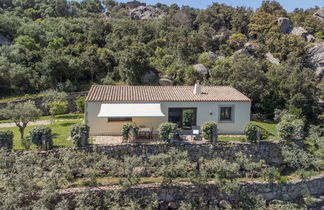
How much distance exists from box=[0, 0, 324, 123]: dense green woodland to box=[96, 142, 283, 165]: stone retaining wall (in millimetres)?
14360

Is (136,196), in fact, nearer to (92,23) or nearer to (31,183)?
(31,183)

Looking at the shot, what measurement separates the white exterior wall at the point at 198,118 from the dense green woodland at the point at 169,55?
35.7ft

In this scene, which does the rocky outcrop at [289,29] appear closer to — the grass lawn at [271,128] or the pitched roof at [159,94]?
the grass lawn at [271,128]

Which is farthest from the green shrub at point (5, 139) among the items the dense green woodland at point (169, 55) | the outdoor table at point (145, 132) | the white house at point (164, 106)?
the dense green woodland at point (169, 55)

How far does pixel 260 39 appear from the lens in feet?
213

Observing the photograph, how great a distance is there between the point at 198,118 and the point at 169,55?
29429 millimetres

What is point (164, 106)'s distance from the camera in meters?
25.3

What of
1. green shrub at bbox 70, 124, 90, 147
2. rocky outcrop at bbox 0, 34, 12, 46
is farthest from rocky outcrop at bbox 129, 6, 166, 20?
green shrub at bbox 70, 124, 90, 147

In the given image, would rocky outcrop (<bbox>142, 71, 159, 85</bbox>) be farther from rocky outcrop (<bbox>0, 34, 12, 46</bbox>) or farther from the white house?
rocky outcrop (<bbox>0, 34, 12, 46</bbox>)

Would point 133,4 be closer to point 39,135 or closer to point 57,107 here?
point 57,107

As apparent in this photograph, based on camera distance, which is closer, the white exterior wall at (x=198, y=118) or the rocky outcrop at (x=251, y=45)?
the white exterior wall at (x=198, y=118)

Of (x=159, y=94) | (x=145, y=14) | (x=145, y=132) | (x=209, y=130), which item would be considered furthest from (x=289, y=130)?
(x=145, y=14)

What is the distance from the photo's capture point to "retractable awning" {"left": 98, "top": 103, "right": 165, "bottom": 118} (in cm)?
2197

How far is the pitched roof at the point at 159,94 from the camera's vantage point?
25016 mm
